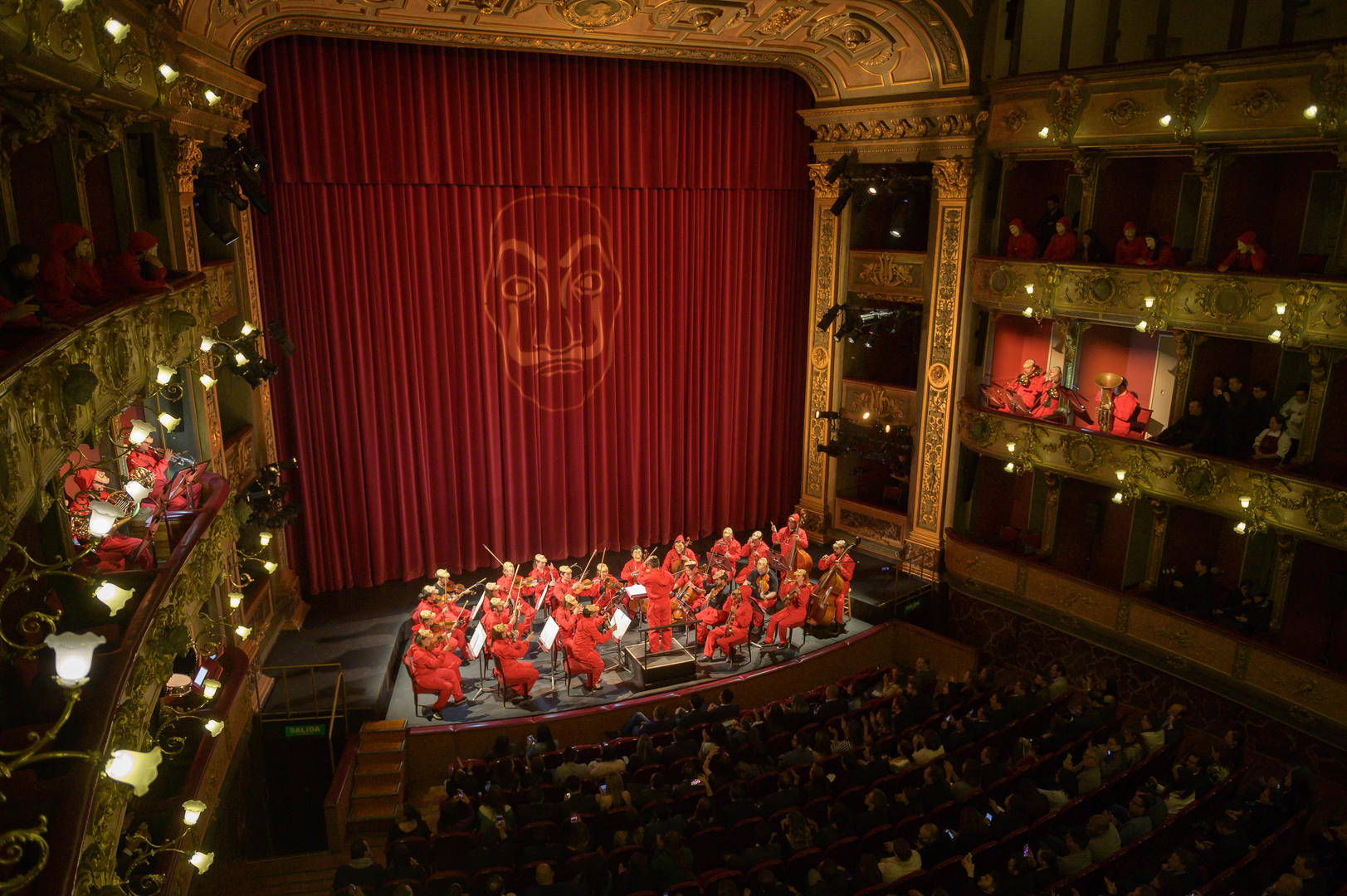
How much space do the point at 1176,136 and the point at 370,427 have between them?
10.4 meters

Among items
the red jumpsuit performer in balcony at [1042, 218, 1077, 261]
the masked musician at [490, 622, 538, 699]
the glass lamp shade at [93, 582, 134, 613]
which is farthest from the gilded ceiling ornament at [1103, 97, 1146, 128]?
the glass lamp shade at [93, 582, 134, 613]

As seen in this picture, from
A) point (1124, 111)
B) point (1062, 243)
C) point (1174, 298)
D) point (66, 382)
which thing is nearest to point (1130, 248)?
point (1062, 243)

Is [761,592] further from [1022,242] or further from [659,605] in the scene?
[1022,242]

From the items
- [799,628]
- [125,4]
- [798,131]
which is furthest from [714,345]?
[125,4]

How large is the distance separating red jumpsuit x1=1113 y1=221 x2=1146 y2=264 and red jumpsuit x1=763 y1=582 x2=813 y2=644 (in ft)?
18.3

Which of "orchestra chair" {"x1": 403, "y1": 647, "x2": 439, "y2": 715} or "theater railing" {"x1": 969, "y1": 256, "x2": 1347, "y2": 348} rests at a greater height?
"theater railing" {"x1": 969, "y1": 256, "x2": 1347, "y2": 348}

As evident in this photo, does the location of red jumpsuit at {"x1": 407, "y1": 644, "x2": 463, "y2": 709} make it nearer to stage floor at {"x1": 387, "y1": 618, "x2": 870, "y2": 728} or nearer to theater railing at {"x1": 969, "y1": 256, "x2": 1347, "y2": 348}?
stage floor at {"x1": 387, "y1": 618, "x2": 870, "y2": 728}

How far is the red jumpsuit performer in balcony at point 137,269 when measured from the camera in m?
6.82

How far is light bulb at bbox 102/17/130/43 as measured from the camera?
5.68 m

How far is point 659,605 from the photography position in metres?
11.7

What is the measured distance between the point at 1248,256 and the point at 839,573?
5.90 metres

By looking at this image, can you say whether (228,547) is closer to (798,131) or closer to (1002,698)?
(1002,698)

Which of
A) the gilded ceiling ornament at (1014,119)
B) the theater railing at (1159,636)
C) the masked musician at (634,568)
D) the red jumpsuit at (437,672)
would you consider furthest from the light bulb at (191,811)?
the gilded ceiling ornament at (1014,119)

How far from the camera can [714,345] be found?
588 inches
